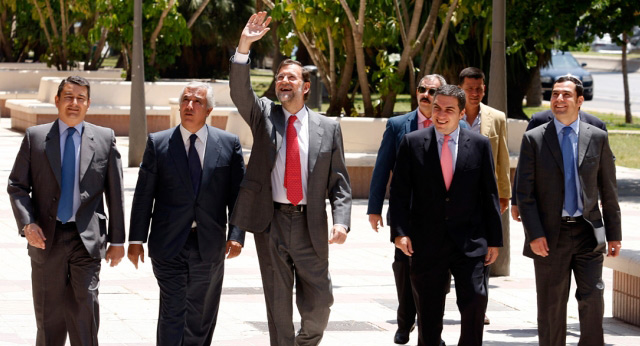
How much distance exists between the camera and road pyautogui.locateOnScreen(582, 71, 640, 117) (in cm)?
3625

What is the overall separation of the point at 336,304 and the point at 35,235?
3387 millimetres

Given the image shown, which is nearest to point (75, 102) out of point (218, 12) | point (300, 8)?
point (300, 8)

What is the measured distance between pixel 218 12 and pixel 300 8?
22.3 meters

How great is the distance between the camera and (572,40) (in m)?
17.1

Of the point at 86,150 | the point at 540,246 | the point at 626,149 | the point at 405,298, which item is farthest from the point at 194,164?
the point at 626,149

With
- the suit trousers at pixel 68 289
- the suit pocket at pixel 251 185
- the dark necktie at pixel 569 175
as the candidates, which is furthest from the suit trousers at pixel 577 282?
the suit trousers at pixel 68 289

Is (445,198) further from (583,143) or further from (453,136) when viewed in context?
(583,143)

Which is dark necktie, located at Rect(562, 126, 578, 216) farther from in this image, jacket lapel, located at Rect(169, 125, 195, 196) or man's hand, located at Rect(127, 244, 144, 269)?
man's hand, located at Rect(127, 244, 144, 269)

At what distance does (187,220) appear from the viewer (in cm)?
665

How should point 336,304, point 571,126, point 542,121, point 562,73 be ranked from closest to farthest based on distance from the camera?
1. point 571,126
2. point 542,121
3. point 336,304
4. point 562,73

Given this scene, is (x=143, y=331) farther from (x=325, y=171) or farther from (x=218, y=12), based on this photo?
(x=218, y=12)

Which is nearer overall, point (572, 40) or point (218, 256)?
point (218, 256)

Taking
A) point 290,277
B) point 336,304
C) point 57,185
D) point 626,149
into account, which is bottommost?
point 626,149

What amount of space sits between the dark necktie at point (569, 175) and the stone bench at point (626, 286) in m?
1.63
